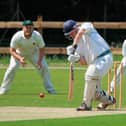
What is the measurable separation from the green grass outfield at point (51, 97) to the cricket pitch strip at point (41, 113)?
1.91 ft

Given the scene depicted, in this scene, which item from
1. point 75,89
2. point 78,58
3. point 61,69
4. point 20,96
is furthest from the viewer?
point 61,69

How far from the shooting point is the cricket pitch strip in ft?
39.5

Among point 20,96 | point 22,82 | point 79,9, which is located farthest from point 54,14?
point 20,96

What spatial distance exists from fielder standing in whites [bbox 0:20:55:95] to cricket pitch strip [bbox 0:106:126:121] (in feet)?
11.0

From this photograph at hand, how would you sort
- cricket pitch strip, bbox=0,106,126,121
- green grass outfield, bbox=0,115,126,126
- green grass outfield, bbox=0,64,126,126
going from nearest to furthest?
green grass outfield, bbox=0,115,126,126
green grass outfield, bbox=0,64,126,126
cricket pitch strip, bbox=0,106,126,121

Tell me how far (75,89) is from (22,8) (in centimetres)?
1730

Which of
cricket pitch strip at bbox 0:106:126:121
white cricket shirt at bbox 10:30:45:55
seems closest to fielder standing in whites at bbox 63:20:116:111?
cricket pitch strip at bbox 0:106:126:121

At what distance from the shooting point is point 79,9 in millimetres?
35375

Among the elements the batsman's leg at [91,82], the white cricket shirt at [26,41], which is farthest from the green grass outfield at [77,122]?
the white cricket shirt at [26,41]

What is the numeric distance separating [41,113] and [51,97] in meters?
3.83

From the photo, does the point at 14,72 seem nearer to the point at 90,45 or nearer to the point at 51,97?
the point at 51,97

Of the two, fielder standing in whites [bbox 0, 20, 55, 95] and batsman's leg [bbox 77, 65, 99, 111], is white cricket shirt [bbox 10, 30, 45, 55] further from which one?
batsman's leg [bbox 77, 65, 99, 111]

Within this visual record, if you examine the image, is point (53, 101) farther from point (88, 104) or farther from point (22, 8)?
point (22, 8)

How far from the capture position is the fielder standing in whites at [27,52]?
17078 millimetres
